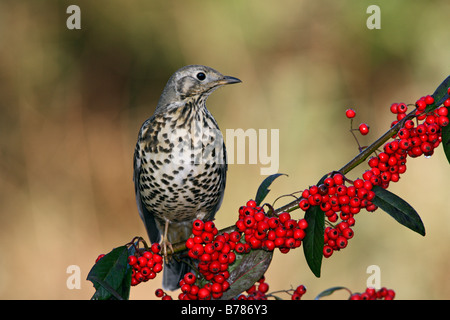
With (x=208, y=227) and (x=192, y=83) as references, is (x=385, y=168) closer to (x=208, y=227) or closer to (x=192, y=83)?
(x=208, y=227)

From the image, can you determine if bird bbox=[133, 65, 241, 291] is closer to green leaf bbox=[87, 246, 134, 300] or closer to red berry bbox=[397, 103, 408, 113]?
green leaf bbox=[87, 246, 134, 300]

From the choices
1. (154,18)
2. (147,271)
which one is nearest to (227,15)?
(154,18)

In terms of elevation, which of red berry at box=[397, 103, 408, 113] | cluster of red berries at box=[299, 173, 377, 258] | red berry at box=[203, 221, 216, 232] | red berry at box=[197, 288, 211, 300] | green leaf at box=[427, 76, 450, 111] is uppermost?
green leaf at box=[427, 76, 450, 111]

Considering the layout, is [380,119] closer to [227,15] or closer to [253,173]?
A: [253,173]

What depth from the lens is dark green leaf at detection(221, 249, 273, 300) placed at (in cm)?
152

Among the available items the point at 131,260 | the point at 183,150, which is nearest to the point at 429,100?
the point at 131,260

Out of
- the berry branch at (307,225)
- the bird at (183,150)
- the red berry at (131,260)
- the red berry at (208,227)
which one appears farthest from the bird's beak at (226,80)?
the red berry at (131,260)

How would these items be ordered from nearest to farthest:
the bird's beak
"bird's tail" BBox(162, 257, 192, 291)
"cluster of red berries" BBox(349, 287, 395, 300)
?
1. "cluster of red berries" BBox(349, 287, 395, 300)
2. the bird's beak
3. "bird's tail" BBox(162, 257, 192, 291)

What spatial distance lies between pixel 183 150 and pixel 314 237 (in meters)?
0.86

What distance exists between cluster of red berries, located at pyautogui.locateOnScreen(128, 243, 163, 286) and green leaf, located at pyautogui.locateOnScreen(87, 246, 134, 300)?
0.10 feet

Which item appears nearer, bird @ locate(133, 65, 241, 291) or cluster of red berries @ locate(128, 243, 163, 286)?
cluster of red berries @ locate(128, 243, 163, 286)

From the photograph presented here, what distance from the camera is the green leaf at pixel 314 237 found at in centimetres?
130

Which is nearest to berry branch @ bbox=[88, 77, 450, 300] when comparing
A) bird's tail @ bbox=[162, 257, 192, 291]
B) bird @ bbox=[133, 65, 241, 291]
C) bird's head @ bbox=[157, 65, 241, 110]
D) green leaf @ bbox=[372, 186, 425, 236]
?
green leaf @ bbox=[372, 186, 425, 236]

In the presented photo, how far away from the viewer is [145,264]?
1.48m
